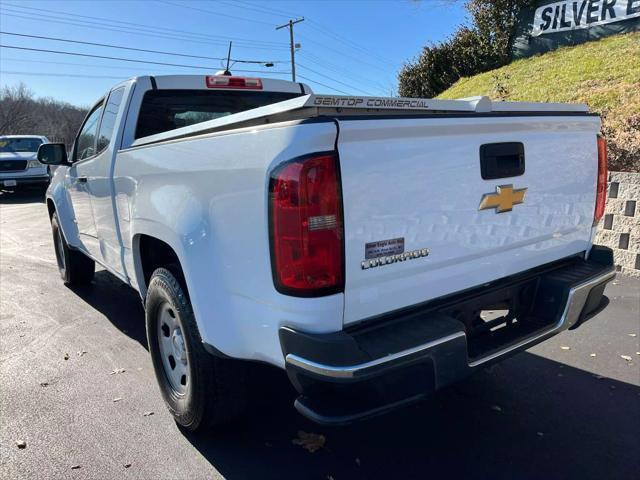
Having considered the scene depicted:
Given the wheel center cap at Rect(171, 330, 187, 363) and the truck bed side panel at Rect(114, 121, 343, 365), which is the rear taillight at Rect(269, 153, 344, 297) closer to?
the truck bed side panel at Rect(114, 121, 343, 365)

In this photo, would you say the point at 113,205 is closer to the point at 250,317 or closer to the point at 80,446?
the point at 80,446

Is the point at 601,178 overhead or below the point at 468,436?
overhead

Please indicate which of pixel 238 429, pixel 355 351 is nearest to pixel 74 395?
pixel 238 429

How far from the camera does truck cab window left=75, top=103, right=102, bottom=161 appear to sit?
452 centimetres

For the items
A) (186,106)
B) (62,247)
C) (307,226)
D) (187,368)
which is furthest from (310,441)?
(62,247)

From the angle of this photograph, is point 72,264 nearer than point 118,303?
No

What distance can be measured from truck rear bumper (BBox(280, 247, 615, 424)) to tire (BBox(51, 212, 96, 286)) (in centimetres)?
460

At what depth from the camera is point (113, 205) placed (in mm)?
3629

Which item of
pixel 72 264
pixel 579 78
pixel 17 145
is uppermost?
pixel 579 78

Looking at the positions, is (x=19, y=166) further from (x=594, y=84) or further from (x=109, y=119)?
(x=594, y=84)

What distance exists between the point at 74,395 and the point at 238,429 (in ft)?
4.20

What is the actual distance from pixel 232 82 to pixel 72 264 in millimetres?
3058

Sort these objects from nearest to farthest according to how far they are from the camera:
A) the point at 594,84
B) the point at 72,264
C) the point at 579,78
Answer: the point at 72,264, the point at 594,84, the point at 579,78

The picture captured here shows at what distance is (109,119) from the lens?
412 centimetres
